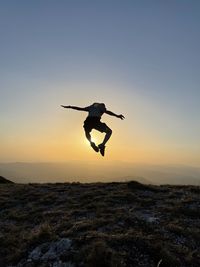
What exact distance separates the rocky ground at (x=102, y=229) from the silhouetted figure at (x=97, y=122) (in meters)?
3.45

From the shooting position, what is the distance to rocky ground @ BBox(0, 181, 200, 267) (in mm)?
13625

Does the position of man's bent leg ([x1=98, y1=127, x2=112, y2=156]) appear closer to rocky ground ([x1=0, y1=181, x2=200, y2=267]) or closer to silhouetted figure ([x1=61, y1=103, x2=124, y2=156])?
silhouetted figure ([x1=61, y1=103, x2=124, y2=156])

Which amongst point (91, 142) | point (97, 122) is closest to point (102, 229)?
point (91, 142)

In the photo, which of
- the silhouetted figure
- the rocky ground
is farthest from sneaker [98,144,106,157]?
the rocky ground

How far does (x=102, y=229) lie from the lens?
16.7 m

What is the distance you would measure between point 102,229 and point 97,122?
4.85 metres

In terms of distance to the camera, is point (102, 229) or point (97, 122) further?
point (97, 122)

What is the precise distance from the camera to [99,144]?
1838cm

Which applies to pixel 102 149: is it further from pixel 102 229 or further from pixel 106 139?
pixel 102 229

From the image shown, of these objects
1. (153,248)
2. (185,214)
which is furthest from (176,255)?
(185,214)

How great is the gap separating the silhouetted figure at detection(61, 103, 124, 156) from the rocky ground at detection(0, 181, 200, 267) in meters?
3.45

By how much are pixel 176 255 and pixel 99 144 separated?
252 inches

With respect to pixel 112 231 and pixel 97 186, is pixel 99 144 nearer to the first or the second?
pixel 112 231

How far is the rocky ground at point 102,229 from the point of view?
44.7 ft
